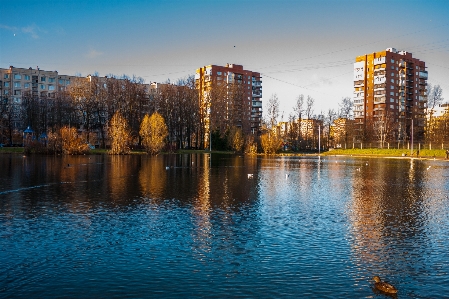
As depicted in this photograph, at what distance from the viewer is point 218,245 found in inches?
469

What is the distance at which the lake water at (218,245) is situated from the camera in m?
8.82

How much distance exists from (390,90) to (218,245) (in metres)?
139

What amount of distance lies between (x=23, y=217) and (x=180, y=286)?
9.34 metres

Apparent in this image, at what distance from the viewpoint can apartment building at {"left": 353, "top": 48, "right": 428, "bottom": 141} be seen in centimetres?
13462

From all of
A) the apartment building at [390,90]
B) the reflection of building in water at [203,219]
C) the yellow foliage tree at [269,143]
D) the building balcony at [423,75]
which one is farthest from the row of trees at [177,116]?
→ the reflection of building in water at [203,219]

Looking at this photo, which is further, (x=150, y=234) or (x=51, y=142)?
(x=51, y=142)

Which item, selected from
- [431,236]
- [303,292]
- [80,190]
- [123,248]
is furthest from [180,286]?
[80,190]

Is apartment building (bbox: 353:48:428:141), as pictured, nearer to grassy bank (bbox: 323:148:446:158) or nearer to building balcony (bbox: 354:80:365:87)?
building balcony (bbox: 354:80:365:87)

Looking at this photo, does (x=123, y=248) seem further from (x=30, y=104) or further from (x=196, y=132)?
(x=30, y=104)

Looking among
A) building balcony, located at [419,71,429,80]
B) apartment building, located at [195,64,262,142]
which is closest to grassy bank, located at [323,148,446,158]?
apartment building, located at [195,64,262,142]

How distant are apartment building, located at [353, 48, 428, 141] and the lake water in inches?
4634

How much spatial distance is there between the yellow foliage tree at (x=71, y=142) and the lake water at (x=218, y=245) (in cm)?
4413

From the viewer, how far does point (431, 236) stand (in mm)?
13359

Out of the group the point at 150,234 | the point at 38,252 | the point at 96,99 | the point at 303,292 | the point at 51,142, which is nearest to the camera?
the point at 303,292
